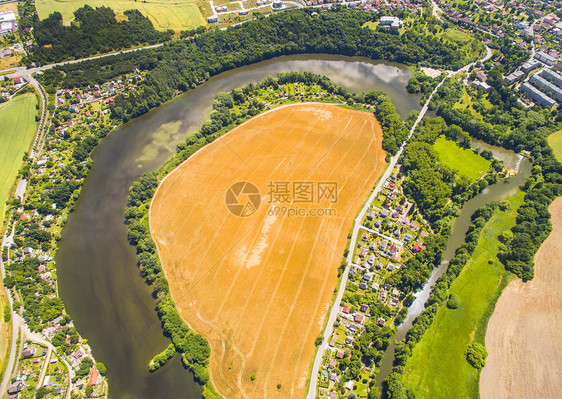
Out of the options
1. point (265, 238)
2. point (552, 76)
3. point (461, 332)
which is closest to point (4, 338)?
point (265, 238)

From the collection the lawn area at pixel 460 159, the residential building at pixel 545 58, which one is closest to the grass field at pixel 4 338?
the lawn area at pixel 460 159

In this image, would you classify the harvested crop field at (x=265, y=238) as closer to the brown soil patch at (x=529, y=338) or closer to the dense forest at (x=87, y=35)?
the brown soil patch at (x=529, y=338)

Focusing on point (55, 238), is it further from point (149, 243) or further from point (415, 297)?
point (415, 297)

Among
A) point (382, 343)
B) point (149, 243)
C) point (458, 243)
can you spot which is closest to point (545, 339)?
point (458, 243)

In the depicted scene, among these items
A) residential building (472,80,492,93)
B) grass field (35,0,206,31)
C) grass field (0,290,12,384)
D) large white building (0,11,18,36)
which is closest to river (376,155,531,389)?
residential building (472,80,492,93)

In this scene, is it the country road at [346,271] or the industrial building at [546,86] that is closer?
the country road at [346,271]
